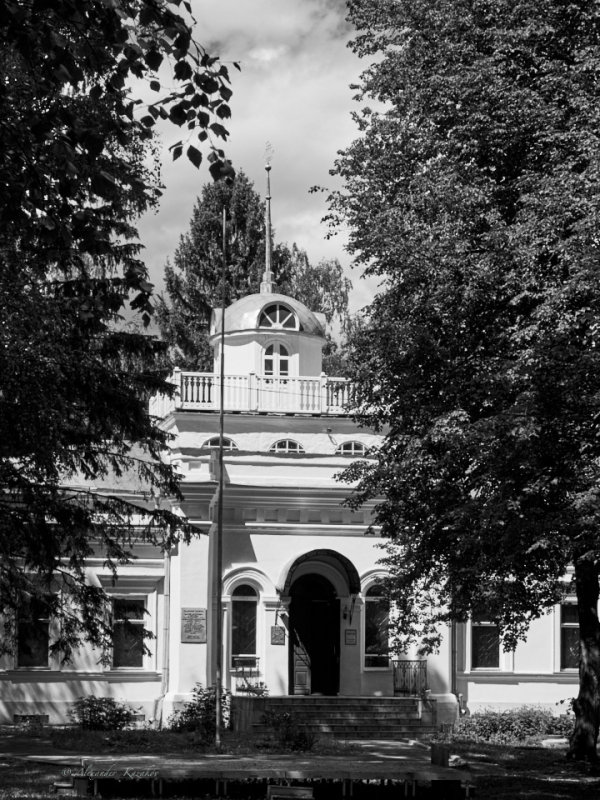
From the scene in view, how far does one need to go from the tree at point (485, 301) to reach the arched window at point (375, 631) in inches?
303

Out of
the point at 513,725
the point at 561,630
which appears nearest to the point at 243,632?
the point at 513,725

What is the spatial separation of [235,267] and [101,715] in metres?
25.6

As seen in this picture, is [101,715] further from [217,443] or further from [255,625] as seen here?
[217,443]

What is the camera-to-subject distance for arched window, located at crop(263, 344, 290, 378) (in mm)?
35156

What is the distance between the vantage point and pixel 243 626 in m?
28.5

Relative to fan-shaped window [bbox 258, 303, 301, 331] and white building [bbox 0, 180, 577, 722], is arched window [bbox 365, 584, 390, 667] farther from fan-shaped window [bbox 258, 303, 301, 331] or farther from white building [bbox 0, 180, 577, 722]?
fan-shaped window [bbox 258, 303, 301, 331]

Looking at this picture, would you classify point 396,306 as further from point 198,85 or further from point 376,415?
point 198,85

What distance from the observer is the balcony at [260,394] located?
3256 cm

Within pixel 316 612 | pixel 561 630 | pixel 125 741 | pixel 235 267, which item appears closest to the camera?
pixel 125 741

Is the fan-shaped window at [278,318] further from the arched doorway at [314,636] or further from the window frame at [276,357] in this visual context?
the arched doorway at [314,636]

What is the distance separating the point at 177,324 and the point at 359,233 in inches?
1101

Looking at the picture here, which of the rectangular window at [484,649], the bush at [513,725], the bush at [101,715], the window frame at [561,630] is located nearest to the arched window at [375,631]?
the rectangular window at [484,649]

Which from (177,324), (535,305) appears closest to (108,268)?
(535,305)

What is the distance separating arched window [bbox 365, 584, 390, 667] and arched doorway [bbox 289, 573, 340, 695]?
2.26ft
